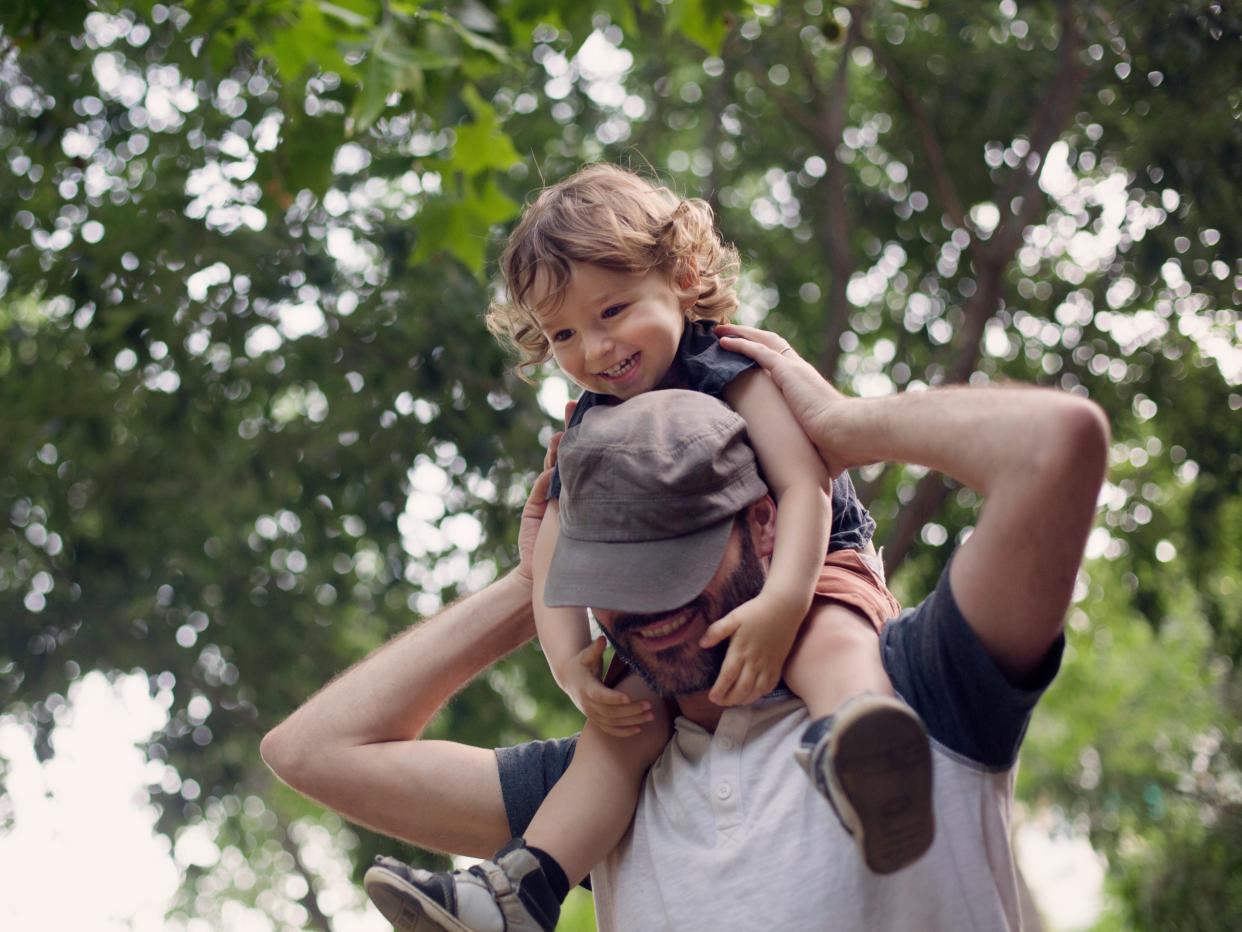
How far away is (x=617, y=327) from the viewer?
204 cm

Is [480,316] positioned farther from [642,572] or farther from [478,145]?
[642,572]

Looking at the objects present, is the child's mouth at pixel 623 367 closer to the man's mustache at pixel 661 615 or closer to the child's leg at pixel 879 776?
the man's mustache at pixel 661 615

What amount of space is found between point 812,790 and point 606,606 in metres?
0.35

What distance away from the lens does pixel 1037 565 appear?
1514 millimetres

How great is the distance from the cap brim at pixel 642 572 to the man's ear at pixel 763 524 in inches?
2.1

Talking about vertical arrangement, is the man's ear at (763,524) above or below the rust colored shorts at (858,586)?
above

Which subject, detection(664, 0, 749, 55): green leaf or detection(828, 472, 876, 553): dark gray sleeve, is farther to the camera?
detection(664, 0, 749, 55): green leaf

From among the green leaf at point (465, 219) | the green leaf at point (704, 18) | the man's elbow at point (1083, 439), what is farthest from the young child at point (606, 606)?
the green leaf at point (465, 219)

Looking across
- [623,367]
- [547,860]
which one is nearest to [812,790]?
[547,860]

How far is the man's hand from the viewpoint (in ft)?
5.97

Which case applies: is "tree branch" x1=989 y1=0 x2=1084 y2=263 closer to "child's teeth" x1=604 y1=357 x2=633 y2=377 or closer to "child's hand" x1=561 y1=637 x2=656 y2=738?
"child's teeth" x1=604 y1=357 x2=633 y2=377

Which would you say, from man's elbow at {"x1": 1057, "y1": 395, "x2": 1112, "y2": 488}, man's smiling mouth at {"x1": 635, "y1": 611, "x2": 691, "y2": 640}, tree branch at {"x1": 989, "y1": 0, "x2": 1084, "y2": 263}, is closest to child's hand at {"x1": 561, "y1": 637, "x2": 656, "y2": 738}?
man's smiling mouth at {"x1": 635, "y1": 611, "x2": 691, "y2": 640}

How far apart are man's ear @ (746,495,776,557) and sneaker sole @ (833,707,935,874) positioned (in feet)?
1.39

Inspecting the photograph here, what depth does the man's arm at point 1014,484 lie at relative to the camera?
1463 millimetres
